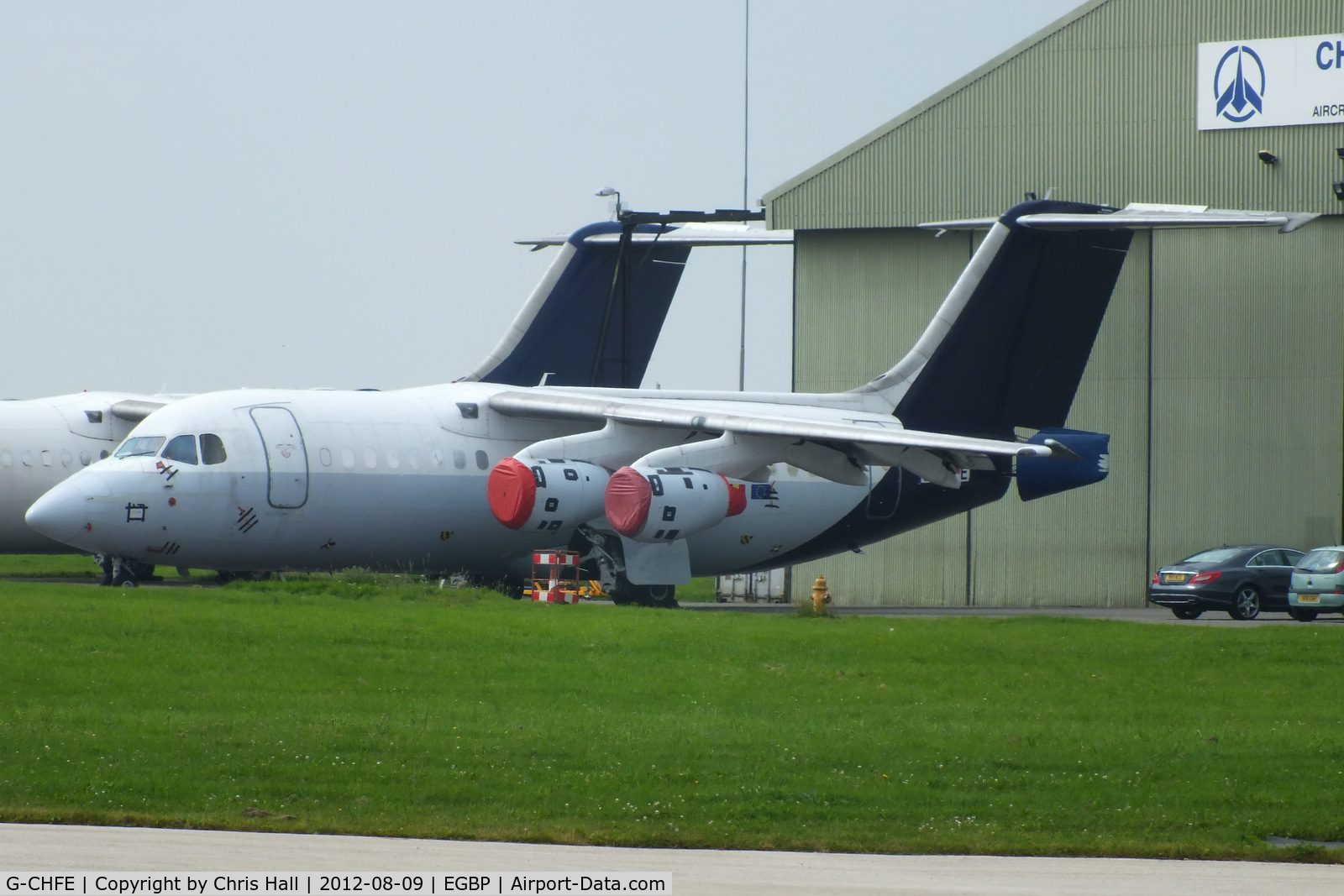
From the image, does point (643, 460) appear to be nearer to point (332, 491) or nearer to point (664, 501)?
point (664, 501)

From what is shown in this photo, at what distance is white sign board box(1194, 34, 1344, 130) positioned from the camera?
1271 inches

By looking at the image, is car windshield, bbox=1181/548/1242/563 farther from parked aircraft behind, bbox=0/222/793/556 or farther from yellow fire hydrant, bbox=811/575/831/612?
parked aircraft behind, bbox=0/222/793/556

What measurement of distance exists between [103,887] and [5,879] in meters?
0.48

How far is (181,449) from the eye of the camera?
23.1 m

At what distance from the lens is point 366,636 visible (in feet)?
55.8

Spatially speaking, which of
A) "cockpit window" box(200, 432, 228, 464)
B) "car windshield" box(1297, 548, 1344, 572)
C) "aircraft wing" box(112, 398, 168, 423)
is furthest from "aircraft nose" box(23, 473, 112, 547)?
"car windshield" box(1297, 548, 1344, 572)

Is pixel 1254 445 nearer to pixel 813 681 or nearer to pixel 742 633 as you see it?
pixel 742 633

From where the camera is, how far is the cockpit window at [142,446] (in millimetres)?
23141

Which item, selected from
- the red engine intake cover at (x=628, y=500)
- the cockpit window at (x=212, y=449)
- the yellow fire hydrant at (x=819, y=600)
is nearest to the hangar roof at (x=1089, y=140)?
the yellow fire hydrant at (x=819, y=600)

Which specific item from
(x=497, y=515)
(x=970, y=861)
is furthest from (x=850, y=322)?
(x=970, y=861)

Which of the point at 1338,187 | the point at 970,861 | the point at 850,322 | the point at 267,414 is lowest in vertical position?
the point at 970,861
